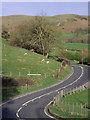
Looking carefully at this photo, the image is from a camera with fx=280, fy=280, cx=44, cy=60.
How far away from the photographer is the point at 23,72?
48938 millimetres

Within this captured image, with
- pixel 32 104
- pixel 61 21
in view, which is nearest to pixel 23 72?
pixel 32 104

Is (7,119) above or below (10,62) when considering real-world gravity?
below

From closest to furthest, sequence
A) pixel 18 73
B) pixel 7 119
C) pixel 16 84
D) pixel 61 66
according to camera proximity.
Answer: pixel 7 119, pixel 16 84, pixel 18 73, pixel 61 66

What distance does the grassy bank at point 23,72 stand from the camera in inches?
1563

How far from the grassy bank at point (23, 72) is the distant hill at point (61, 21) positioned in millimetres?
38267

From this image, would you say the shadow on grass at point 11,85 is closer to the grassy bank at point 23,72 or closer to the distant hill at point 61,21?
the grassy bank at point 23,72

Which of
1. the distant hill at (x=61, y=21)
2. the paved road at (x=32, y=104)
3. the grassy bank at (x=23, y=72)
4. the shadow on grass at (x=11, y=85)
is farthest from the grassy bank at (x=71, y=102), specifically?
the distant hill at (x=61, y=21)

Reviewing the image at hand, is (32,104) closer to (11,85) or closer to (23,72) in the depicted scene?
(11,85)

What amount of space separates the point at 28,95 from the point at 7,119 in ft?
39.0

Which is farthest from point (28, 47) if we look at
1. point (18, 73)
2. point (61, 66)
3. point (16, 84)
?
point (16, 84)

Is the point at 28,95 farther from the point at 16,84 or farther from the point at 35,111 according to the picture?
the point at 35,111

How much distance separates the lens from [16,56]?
2406 inches

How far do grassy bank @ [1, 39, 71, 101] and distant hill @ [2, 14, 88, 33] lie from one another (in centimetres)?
3827

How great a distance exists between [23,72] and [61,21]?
284 ft
